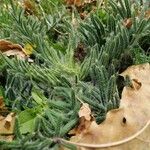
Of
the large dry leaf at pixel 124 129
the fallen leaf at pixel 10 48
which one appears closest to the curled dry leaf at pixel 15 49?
the fallen leaf at pixel 10 48

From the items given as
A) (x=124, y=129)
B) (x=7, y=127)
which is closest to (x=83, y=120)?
(x=124, y=129)

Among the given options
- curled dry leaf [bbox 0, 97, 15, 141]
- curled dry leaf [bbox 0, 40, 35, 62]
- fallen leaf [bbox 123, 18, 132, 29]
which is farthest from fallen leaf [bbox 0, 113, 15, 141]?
fallen leaf [bbox 123, 18, 132, 29]

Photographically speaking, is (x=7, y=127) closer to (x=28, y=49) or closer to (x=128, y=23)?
(x=28, y=49)

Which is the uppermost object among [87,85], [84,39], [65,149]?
[84,39]

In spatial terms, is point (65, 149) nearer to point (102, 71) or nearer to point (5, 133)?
point (5, 133)

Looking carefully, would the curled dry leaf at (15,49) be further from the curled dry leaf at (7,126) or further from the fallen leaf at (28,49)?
the curled dry leaf at (7,126)

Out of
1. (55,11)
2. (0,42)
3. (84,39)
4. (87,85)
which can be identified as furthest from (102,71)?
(55,11)
